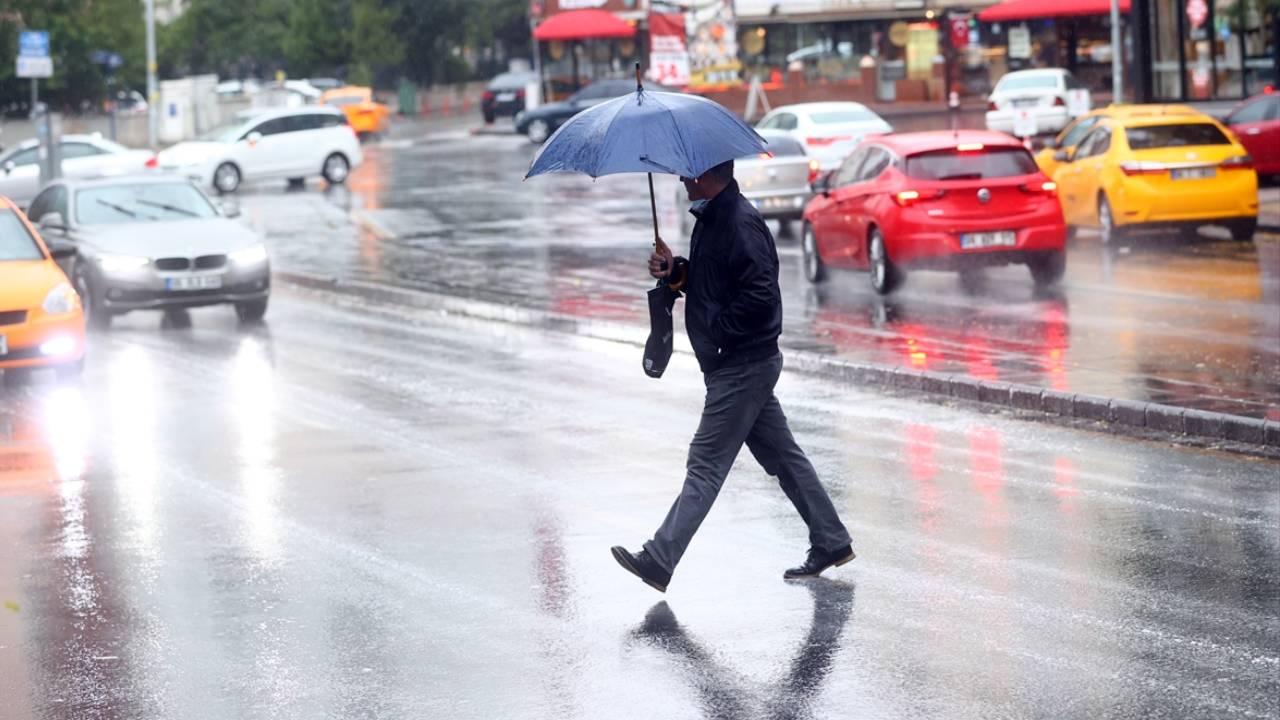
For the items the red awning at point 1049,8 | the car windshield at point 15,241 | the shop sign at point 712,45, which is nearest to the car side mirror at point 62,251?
the car windshield at point 15,241

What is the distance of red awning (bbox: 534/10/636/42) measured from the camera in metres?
60.9

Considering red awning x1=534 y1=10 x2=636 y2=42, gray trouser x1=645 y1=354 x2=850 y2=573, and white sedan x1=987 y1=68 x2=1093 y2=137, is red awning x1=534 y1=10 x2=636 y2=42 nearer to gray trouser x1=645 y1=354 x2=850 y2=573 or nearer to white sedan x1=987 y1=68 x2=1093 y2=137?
white sedan x1=987 y1=68 x2=1093 y2=137

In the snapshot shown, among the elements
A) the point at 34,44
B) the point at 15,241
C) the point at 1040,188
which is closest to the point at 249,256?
the point at 15,241

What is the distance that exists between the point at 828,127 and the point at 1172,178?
530 inches

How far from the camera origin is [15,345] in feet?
51.0

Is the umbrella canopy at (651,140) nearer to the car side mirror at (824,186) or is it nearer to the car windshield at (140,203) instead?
the car side mirror at (824,186)

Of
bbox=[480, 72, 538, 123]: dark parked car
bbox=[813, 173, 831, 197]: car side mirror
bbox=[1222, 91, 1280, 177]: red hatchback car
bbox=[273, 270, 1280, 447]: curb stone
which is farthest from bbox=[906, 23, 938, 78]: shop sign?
bbox=[273, 270, 1280, 447]: curb stone

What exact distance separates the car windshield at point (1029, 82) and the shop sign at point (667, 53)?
9.62 m

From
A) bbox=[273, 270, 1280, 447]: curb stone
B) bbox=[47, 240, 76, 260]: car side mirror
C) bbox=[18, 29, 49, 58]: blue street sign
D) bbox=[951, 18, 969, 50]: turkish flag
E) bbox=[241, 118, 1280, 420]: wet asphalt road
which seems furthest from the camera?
bbox=[951, 18, 969, 50]: turkish flag

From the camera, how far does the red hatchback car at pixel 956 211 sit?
19.6 m

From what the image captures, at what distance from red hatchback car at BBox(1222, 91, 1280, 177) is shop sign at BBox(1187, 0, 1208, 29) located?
26.4ft

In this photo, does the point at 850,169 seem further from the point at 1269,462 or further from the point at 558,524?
the point at 558,524

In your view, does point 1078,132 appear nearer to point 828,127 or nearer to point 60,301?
point 828,127

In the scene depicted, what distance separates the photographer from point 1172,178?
76.7ft
